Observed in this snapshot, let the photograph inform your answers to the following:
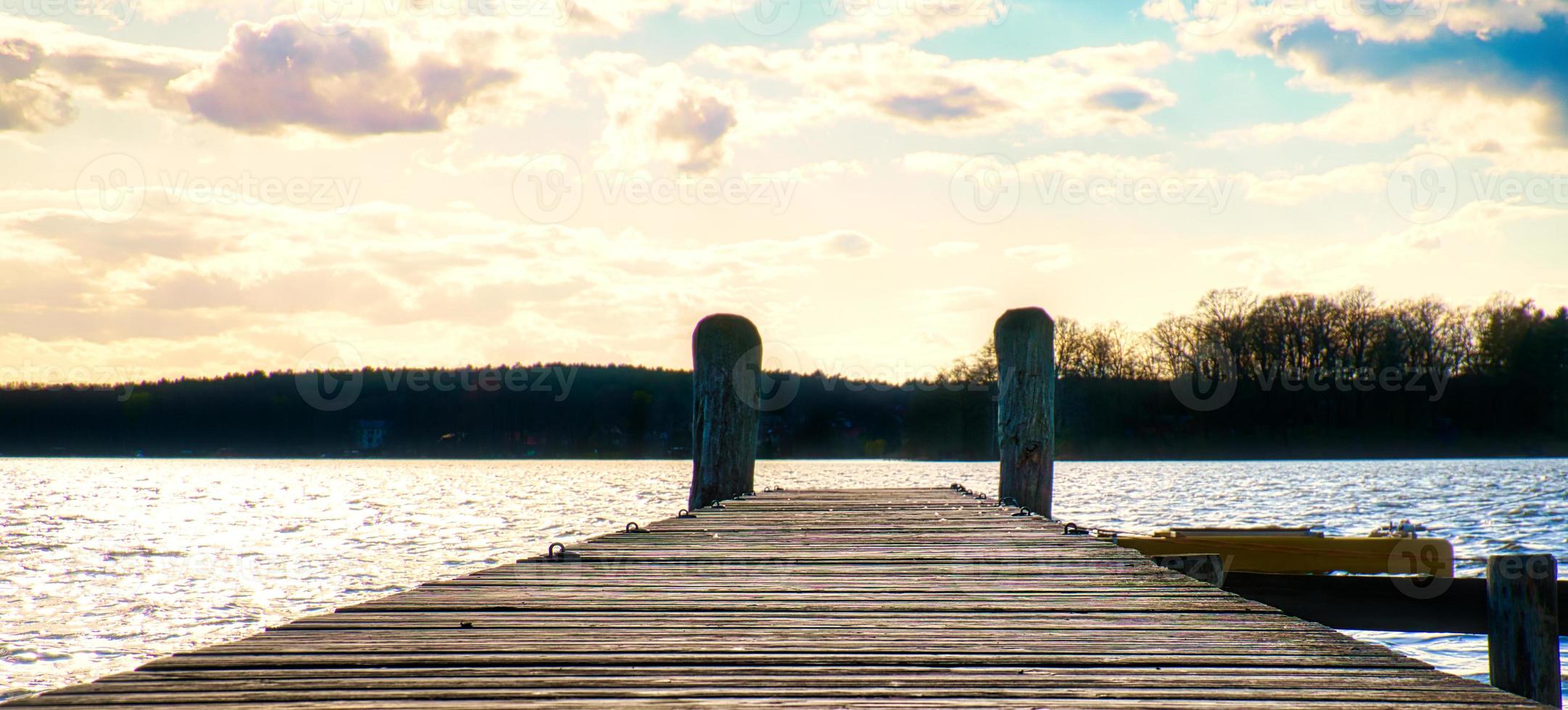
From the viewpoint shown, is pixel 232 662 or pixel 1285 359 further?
pixel 1285 359

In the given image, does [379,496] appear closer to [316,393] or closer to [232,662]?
[232,662]

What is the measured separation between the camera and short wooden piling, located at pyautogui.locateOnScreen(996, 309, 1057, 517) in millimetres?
9820

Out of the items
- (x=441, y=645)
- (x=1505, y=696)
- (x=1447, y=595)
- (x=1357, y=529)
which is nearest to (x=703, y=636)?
(x=441, y=645)

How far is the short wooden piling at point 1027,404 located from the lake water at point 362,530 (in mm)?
4306

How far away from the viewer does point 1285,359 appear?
71.2 metres

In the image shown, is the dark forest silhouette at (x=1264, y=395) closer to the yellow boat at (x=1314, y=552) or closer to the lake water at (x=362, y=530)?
the lake water at (x=362, y=530)

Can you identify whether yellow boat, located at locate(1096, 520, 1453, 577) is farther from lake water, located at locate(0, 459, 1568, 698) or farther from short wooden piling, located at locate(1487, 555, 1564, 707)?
short wooden piling, located at locate(1487, 555, 1564, 707)

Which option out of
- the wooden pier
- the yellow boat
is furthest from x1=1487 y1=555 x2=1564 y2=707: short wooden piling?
the yellow boat

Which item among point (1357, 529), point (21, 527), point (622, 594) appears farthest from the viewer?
point (21, 527)

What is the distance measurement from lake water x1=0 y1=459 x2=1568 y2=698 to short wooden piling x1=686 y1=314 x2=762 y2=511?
459cm

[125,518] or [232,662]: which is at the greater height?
[232,662]

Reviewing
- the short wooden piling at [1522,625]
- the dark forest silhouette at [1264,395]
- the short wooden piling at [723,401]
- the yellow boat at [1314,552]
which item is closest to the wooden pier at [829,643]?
the short wooden piling at [1522,625]

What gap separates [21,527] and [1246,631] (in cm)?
4166

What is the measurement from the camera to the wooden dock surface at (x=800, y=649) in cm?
283
